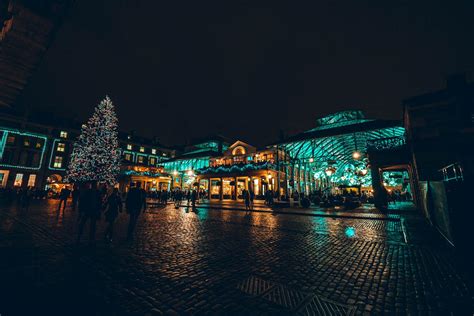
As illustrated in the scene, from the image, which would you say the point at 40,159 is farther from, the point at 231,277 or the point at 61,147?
the point at 231,277

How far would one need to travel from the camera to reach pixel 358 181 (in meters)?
30.2

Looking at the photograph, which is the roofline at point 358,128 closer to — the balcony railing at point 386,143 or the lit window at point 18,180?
the balcony railing at point 386,143

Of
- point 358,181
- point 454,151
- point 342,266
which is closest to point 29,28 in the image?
point 342,266

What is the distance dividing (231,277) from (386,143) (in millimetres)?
20002

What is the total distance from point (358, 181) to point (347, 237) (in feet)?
90.4

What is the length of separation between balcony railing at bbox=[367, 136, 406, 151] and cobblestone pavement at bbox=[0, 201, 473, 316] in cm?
1377

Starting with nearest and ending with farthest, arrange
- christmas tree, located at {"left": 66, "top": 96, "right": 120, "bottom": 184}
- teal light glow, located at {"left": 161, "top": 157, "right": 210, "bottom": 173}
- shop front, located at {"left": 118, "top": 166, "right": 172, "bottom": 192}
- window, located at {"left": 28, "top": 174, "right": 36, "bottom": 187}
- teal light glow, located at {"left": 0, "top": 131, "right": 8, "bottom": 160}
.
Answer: christmas tree, located at {"left": 66, "top": 96, "right": 120, "bottom": 184}, teal light glow, located at {"left": 161, "top": 157, "right": 210, "bottom": 173}, teal light glow, located at {"left": 0, "top": 131, "right": 8, "bottom": 160}, window, located at {"left": 28, "top": 174, "right": 36, "bottom": 187}, shop front, located at {"left": 118, "top": 166, "right": 172, "bottom": 192}

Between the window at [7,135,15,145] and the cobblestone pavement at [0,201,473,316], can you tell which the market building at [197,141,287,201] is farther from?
the window at [7,135,15,145]

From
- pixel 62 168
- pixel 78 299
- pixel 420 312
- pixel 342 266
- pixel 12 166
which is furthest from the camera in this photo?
pixel 62 168

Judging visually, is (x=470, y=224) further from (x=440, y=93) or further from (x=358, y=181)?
(x=358, y=181)

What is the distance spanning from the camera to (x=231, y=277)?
3699 millimetres

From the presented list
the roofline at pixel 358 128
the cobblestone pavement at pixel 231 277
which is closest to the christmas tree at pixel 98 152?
the cobblestone pavement at pixel 231 277

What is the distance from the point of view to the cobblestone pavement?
106 inches

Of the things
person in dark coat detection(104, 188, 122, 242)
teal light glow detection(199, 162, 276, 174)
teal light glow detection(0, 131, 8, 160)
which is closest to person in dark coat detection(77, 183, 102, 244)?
person in dark coat detection(104, 188, 122, 242)
